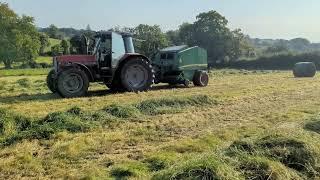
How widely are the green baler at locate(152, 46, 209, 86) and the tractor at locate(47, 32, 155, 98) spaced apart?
2269mm

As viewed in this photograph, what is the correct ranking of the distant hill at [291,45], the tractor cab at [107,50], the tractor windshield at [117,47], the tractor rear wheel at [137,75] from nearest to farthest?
the tractor cab at [107,50]
the tractor windshield at [117,47]
the tractor rear wheel at [137,75]
the distant hill at [291,45]

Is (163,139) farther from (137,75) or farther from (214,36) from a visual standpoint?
(214,36)

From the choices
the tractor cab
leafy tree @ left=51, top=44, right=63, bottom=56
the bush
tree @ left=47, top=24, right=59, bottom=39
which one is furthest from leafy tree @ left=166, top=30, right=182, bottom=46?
the tractor cab

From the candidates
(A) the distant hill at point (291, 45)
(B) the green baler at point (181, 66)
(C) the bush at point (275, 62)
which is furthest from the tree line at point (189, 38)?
(B) the green baler at point (181, 66)

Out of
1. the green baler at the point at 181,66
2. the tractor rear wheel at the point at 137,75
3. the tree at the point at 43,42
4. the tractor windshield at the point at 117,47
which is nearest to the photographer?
the tractor windshield at the point at 117,47

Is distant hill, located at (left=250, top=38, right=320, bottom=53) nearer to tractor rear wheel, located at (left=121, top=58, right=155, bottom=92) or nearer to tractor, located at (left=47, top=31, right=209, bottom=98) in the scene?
tractor rear wheel, located at (left=121, top=58, right=155, bottom=92)

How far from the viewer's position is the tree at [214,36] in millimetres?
63469

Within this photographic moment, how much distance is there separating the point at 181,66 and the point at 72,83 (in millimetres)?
5583

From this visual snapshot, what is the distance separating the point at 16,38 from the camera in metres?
66.1

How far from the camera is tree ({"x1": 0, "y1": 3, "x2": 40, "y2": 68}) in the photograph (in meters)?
64.6

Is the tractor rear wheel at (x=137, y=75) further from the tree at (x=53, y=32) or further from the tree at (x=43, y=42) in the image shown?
the tree at (x=53, y=32)

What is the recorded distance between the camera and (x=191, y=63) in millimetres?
21375

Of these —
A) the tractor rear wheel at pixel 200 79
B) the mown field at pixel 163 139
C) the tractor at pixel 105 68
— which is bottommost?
the mown field at pixel 163 139

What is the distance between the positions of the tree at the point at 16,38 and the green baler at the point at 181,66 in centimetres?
4654
